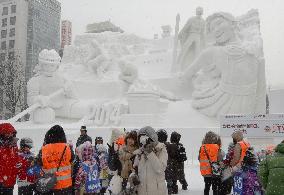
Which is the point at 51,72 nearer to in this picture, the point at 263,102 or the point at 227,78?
the point at 227,78

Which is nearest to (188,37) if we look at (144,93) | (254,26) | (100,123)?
(254,26)

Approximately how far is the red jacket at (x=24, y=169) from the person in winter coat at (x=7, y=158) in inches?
3.1

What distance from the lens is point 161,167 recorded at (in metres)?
4.39

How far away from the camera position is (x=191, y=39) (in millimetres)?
17812

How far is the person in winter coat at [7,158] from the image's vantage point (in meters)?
4.93

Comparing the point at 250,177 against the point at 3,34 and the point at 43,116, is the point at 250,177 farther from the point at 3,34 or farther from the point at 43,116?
the point at 3,34

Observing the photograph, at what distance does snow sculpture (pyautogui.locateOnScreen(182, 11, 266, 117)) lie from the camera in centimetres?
1443

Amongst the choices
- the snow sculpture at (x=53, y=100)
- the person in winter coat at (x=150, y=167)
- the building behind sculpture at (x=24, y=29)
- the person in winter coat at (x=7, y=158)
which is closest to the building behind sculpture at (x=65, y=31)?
the building behind sculpture at (x=24, y=29)

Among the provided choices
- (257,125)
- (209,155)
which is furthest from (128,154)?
(257,125)

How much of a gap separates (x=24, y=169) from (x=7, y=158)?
1.06 feet

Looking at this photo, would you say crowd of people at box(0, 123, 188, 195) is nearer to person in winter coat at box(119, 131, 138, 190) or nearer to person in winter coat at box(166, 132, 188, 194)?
person in winter coat at box(119, 131, 138, 190)

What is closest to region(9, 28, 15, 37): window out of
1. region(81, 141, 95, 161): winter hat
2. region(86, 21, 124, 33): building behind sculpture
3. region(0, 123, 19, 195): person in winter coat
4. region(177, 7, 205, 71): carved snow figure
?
region(86, 21, 124, 33): building behind sculpture

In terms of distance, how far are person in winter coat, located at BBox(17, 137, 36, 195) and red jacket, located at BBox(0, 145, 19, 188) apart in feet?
0.29

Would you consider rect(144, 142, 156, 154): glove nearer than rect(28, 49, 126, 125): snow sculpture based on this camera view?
Yes
